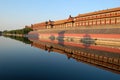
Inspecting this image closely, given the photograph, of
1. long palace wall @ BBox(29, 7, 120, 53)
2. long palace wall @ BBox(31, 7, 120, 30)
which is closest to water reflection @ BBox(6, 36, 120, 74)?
long palace wall @ BBox(29, 7, 120, 53)

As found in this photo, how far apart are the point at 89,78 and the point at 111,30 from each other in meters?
25.8

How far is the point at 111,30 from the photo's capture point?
3569 cm

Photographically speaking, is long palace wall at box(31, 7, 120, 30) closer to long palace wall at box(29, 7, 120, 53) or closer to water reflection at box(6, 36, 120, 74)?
long palace wall at box(29, 7, 120, 53)

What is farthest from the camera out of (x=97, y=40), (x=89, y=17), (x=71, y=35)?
(x=89, y=17)

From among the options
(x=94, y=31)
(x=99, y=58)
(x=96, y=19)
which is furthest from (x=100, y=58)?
(x=96, y=19)

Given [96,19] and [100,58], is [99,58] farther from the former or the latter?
[96,19]

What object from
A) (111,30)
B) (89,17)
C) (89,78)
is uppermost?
(89,17)

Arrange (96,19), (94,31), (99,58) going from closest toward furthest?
(99,58) < (94,31) < (96,19)

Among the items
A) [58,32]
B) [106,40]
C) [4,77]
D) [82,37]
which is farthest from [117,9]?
[4,77]

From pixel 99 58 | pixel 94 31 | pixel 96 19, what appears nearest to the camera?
pixel 99 58

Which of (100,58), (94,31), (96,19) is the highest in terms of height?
(96,19)

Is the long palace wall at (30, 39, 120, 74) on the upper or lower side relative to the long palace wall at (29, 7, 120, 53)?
lower

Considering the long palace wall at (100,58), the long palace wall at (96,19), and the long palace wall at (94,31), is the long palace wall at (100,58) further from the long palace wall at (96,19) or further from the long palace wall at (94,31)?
the long palace wall at (96,19)

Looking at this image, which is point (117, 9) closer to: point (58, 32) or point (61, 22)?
point (58, 32)
